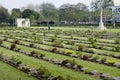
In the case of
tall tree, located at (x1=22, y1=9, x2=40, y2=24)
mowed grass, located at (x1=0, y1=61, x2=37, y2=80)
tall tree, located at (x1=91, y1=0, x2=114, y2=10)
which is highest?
tall tree, located at (x1=91, y1=0, x2=114, y2=10)

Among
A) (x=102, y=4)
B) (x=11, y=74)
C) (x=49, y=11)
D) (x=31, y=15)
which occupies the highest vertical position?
(x=102, y=4)

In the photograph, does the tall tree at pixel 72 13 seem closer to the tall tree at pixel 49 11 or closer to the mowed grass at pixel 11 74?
the tall tree at pixel 49 11

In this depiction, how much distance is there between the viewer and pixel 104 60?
1150cm

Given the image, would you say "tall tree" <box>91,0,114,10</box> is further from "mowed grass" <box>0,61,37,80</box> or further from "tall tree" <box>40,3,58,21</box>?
"mowed grass" <box>0,61,37,80</box>

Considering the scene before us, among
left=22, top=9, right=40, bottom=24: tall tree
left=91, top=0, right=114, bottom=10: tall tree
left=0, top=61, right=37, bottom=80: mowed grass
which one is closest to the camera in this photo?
left=0, top=61, right=37, bottom=80: mowed grass

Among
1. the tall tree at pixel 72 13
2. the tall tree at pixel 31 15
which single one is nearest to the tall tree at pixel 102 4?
the tall tree at pixel 72 13

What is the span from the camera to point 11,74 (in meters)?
9.52

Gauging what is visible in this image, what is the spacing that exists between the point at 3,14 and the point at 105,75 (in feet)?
267

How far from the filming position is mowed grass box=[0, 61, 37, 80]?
8.95 metres

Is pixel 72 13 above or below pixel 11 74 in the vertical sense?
above

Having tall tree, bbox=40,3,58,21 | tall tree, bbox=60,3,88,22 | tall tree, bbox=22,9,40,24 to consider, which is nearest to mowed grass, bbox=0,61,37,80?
tall tree, bbox=22,9,40,24

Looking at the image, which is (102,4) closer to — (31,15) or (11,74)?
(31,15)

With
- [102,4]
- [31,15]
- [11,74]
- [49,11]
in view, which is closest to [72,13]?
[31,15]

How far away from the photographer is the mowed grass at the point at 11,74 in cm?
895
